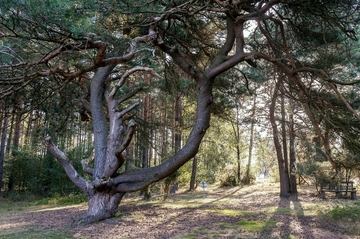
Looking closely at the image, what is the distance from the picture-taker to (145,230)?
5320 millimetres

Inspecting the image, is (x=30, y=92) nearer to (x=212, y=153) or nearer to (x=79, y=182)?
(x=79, y=182)

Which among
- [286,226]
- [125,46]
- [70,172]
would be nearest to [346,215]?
[286,226]

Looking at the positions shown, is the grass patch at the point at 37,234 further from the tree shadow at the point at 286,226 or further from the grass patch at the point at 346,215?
the grass patch at the point at 346,215

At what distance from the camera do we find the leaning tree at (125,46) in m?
3.91

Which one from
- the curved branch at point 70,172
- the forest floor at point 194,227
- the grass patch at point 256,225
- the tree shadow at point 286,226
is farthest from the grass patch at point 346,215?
the curved branch at point 70,172

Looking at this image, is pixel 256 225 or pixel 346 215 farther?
pixel 346 215

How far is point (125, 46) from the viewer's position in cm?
577

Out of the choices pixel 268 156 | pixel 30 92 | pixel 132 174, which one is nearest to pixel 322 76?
pixel 132 174

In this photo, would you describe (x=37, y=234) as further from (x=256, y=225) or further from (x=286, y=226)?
(x=286, y=226)

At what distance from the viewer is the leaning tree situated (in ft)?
12.8

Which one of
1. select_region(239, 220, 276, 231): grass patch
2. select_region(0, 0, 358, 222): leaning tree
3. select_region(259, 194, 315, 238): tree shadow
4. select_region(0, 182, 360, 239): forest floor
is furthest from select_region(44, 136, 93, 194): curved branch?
select_region(259, 194, 315, 238): tree shadow

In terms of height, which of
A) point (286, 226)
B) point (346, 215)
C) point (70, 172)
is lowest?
point (286, 226)

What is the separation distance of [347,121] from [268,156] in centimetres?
1964

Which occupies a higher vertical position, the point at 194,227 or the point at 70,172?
the point at 70,172
